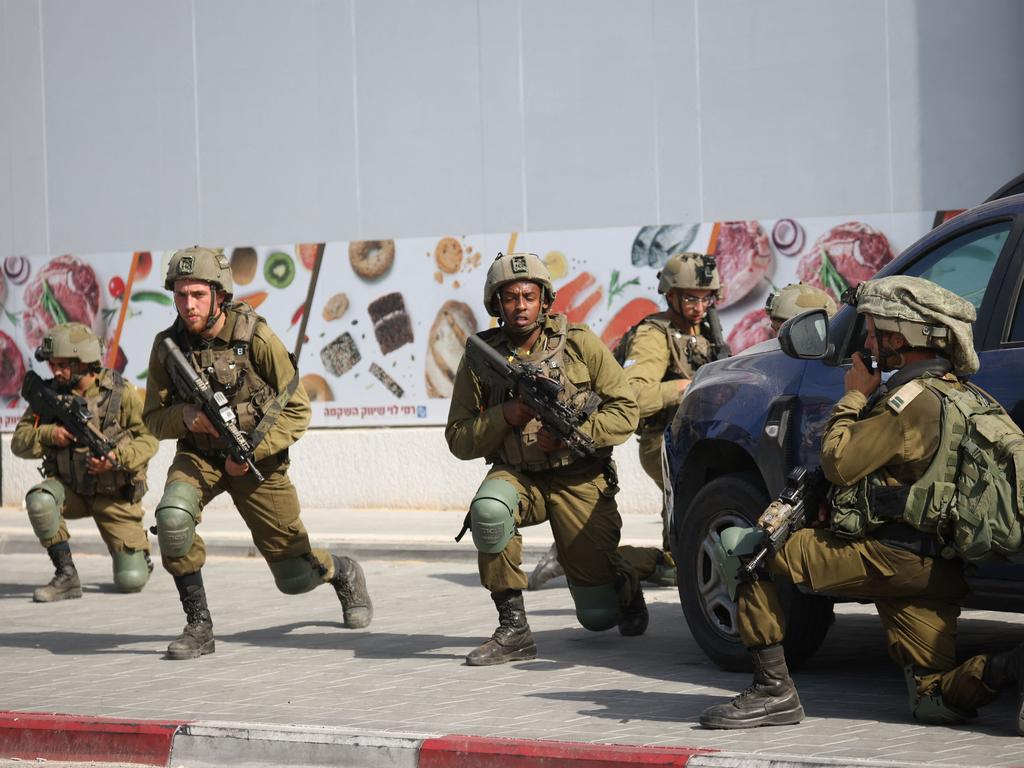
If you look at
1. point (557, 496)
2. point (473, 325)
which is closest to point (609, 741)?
point (557, 496)

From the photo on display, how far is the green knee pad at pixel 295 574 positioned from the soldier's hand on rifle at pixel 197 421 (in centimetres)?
87

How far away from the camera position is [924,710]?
5.89 m

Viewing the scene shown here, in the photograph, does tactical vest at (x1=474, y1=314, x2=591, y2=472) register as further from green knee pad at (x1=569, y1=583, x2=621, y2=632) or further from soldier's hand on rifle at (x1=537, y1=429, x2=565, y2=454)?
green knee pad at (x1=569, y1=583, x2=621, y2=632)

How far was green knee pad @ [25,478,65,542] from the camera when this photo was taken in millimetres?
10805

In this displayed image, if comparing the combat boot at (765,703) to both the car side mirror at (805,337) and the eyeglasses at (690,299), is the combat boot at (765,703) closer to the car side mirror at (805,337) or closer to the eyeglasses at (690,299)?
the car side mirror at (805,337)

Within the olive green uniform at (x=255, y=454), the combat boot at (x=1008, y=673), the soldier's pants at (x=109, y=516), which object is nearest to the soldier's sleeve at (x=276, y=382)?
the olive green uniform at (x=255, y=454)

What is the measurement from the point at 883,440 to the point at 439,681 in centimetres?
265

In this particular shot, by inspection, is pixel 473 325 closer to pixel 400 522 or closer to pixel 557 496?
pixel 400 522

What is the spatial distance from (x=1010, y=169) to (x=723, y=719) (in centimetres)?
901

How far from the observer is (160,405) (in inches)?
339

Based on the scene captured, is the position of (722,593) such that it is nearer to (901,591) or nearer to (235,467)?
(901,591)

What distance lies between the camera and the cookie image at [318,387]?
53.4 ft

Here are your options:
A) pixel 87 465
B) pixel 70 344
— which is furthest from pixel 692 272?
pixel 87 465

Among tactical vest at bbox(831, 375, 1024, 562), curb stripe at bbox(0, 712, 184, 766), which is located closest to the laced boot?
curb stripe at bbox(0, 712, 184, 766)
